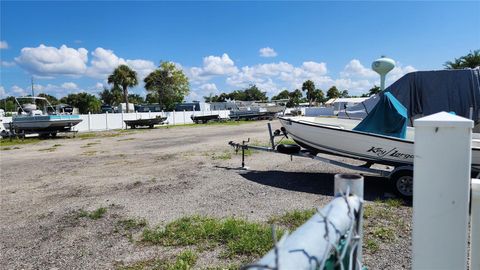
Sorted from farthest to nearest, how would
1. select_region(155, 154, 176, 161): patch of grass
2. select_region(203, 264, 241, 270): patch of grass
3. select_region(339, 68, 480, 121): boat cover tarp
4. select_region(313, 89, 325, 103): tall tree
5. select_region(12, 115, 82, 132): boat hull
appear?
1. select_region(313, 89, 325, 103): tall tree
2. select_region(12, 115, 82, 132): boat hull
3. select_region(155, 154, 176, 161): patch of grass
4. select_region(339, 68, 480, 121): boat cover tarp
5. select_region(203, 264, 241, 270): patch of grass

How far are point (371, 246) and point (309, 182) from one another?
13.3 feet

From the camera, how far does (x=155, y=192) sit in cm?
789

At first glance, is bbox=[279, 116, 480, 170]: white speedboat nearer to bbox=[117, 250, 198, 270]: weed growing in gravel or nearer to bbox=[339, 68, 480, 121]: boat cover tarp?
bbox=[339, 68, 480, 121]: boat cover tarp

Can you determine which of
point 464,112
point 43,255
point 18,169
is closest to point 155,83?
point 18,169

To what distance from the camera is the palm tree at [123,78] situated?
182ft

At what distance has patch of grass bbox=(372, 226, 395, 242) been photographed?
5.00 m

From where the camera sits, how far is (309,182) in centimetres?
873

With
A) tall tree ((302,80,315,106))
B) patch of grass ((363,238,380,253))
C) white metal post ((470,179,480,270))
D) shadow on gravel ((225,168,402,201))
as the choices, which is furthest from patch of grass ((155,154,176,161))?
tall tree ((302,80,315,106))

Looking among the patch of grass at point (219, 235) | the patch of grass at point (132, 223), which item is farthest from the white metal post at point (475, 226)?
the patch of grass at point (132, 223)

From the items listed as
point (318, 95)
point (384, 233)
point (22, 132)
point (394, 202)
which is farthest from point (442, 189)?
point (318, 95)

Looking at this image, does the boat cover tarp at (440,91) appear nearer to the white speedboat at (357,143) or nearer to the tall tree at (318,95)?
the white speedboat at (357,143)

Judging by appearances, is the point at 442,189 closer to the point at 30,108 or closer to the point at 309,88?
the point at 30,108

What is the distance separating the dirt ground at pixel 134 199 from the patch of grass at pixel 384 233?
0.18 metres

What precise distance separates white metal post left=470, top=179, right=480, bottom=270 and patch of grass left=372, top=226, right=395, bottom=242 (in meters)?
2.67
